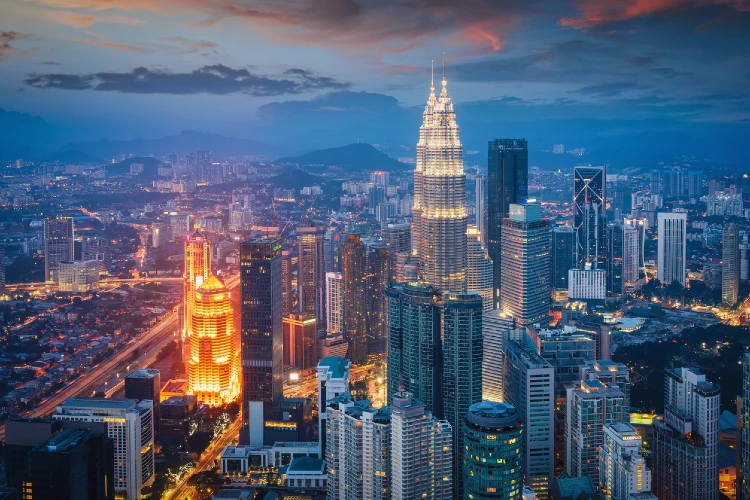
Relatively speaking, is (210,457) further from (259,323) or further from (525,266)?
(525,266)

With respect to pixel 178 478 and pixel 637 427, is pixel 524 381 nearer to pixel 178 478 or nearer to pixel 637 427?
pixel 637 427

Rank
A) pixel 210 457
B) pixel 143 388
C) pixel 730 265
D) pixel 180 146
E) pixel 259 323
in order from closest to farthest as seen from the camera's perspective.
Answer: pixel 210 457 → pixel 143 388 → pixel 259 323 → pixel 180 146 → pixel 730 265

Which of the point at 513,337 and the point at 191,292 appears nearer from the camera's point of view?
the point at 513,337

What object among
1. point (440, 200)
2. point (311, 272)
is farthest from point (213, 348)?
point (440, 200)

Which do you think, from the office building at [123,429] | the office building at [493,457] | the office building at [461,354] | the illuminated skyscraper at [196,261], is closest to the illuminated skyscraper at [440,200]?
the illuminated skyscraper at [196,261]

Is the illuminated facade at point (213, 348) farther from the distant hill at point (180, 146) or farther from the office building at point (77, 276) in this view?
the distant hill at point (180, 146)

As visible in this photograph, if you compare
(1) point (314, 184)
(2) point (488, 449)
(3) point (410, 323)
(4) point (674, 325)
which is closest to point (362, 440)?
(2) point (488, 449)
